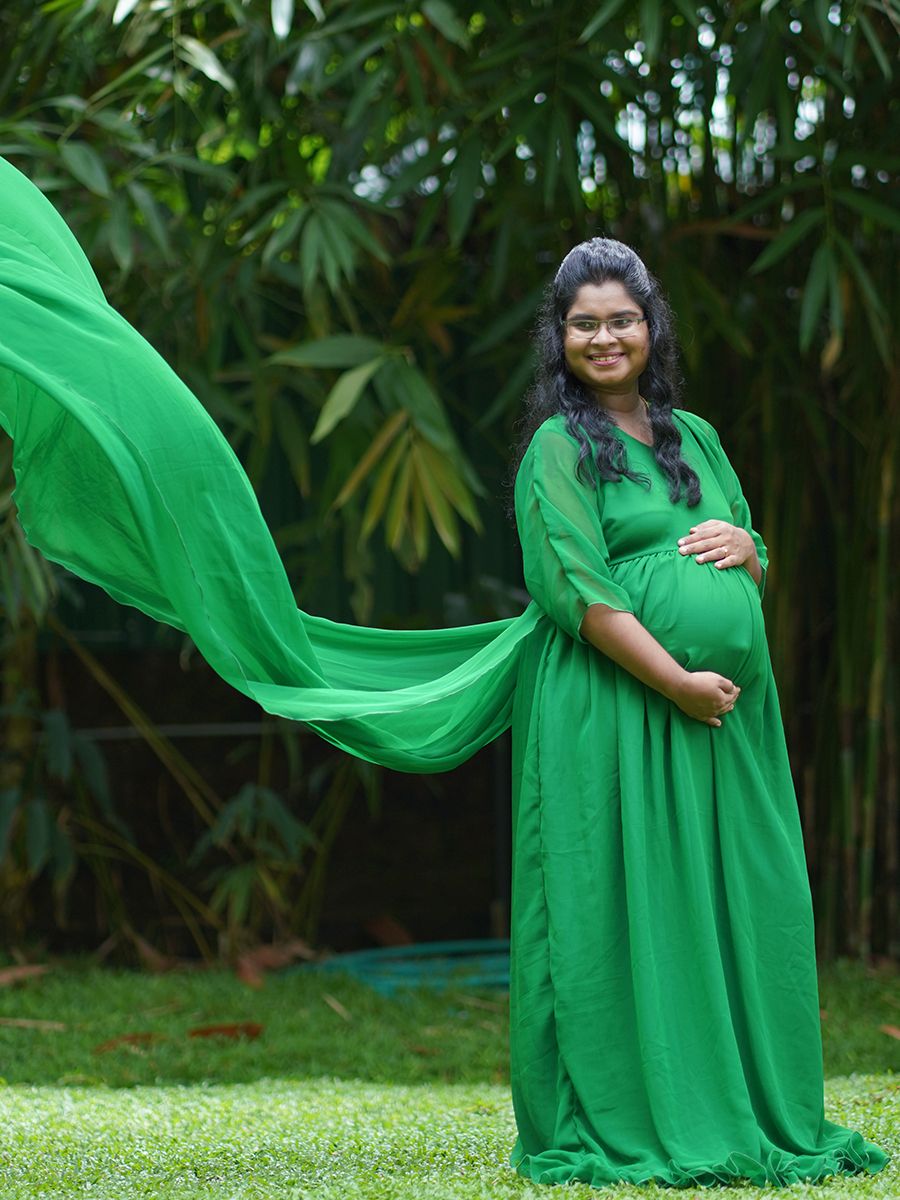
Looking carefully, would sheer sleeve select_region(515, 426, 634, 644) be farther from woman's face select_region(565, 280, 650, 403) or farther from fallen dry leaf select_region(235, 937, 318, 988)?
fallen dry leaf select_region(235, 937, 318, 988)

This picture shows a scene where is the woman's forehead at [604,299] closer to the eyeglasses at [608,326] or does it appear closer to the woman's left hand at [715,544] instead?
the eyeglasses at [608,326]

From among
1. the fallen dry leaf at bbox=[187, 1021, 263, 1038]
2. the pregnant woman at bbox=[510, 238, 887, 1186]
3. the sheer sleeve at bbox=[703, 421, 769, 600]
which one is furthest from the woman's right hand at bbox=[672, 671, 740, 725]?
the fallen dry leaf at bbox=[187, 1021, 263, 1038]

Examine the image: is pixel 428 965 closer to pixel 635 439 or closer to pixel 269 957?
pixel 269 957

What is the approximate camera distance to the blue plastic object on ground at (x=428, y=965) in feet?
16.0

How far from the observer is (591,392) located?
2.72 meters

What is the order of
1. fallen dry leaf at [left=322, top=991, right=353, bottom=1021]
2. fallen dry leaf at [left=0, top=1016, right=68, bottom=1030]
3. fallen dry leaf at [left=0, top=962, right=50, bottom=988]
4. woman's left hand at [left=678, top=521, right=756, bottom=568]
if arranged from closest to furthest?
woman's left hand at [left=678, top=521, right=756, bottom=568] → fallen dry leaf at [left=0, top=1016, right=68, bottom=1030] → fallen dry leaf at [left=322, top=991, right=353, bottom=1021] → fallen dry leaf at [left=0, top=962, right=50, bottom=988]

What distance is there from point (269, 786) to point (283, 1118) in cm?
231

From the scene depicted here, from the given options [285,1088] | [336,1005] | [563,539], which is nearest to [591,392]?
[563,539]

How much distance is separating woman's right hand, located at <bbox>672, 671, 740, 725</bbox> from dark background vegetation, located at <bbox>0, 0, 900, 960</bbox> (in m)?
1.39

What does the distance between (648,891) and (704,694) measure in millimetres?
315

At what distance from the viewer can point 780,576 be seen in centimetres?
466

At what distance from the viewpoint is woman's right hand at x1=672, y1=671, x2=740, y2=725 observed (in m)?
2.52

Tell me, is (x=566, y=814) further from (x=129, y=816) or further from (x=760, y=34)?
(x=129, y=816)

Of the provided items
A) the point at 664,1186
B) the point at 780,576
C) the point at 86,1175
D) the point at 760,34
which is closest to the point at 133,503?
the point at 86,1175
